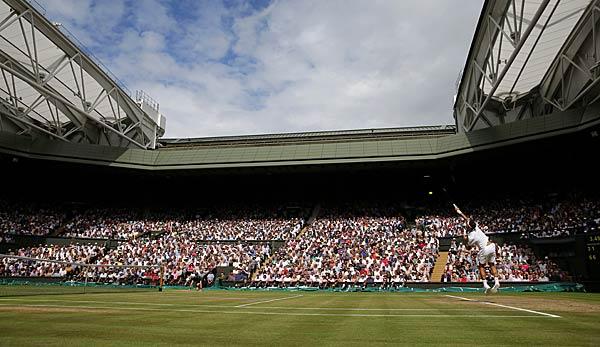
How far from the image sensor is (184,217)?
45.5 m

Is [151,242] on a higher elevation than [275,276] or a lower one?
higher

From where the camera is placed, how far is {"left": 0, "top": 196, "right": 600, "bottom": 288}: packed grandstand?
97.4 feet

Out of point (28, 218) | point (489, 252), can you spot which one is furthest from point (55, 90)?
point (489, 252)

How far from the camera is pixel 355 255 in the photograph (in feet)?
109

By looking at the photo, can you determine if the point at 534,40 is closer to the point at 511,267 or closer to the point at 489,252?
the point at 511,267

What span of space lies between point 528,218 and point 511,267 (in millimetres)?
7441

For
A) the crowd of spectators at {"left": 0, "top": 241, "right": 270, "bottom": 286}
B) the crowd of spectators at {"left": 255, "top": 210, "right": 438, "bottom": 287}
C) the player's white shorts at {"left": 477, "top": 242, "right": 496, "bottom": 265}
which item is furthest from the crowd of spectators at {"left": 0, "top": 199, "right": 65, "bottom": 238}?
the player's white shorts at {"left": 477, "top": 242, "right": 496, "bottom": 265}

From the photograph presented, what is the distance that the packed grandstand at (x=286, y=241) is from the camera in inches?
1169

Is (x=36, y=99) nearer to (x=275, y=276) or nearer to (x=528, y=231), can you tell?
(x=275, y=276)

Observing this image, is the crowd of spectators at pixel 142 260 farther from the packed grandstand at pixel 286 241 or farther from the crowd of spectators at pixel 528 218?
the crowd of spectators at pixel 528 218

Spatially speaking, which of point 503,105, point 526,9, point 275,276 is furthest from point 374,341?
point 503,105

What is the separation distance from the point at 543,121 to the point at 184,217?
34617 millimetres

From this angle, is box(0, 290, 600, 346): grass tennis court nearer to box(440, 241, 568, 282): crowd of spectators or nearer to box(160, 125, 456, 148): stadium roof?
box(440, 241, 568, 282): crowd of spectators

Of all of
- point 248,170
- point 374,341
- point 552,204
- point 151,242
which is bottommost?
point 374,341
